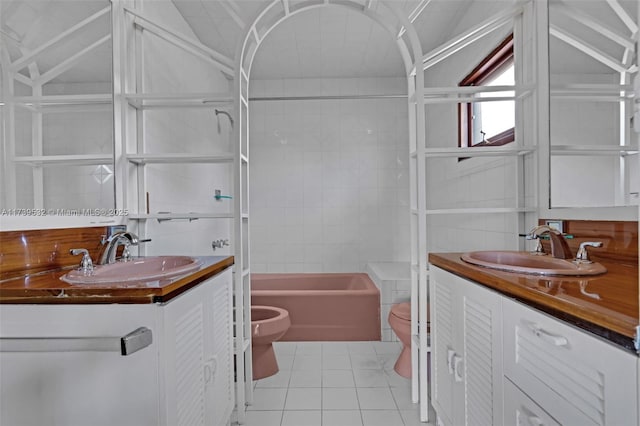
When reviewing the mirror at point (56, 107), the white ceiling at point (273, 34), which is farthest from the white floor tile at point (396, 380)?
the white ceiling at point (273, 34)

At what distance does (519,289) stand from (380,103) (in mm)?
3124

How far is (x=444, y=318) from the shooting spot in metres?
1.46

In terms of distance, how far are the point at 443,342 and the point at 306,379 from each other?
102 cm

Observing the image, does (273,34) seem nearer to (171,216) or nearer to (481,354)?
(171,216)

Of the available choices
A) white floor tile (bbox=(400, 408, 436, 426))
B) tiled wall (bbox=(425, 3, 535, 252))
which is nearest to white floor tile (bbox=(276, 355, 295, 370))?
white floor tile (bbox=(400, 408, 436, 426))

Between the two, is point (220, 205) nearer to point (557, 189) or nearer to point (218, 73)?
point (218, 73)

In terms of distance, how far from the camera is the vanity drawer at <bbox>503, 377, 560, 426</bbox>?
0.82m

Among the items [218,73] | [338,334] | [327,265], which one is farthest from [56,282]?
[327,265]

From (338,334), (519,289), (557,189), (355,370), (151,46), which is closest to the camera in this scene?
(519,289)

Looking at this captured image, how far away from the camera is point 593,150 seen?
1340mm

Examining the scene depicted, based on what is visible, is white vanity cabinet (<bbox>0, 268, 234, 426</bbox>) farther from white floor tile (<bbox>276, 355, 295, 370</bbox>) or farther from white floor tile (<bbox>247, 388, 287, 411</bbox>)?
white floor tile (<bbox>276, 355, 295, 370</bbox>)

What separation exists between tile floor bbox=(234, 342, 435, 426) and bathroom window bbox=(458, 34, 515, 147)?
160 centimetres

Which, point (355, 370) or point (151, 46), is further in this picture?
point (355, 370)

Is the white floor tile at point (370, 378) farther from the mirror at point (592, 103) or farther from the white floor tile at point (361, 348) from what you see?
the mirror at point (592, 103)
